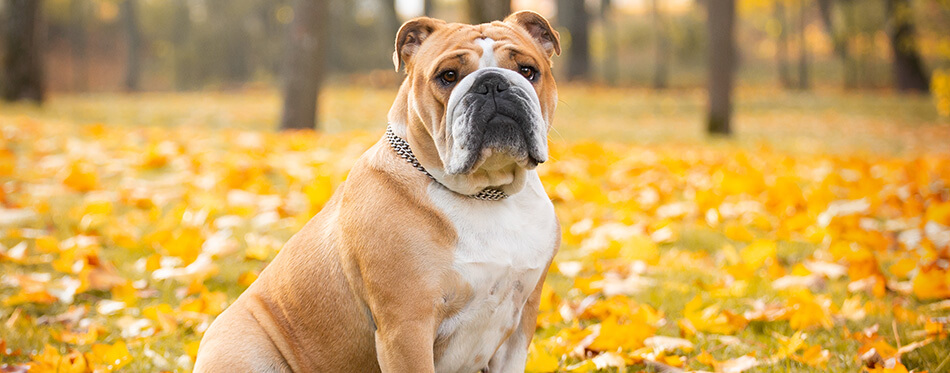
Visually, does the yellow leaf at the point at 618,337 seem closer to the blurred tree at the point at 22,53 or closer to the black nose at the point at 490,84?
the black nose at the point at 490,84

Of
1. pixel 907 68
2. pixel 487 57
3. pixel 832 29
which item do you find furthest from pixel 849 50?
pixel 487 57

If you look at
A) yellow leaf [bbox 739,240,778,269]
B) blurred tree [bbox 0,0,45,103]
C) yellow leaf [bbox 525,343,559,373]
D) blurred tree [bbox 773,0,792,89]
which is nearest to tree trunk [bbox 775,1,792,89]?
blurred tree [bbox 773,0,792,89]

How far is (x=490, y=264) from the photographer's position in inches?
90.1

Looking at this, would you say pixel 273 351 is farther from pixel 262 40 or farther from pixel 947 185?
pixel 262 40

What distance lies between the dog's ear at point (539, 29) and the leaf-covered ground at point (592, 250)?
1190 mm

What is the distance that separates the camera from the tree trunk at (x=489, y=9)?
8.26m

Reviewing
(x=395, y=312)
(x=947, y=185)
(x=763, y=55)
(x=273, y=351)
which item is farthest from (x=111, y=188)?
(x=763, y=55)

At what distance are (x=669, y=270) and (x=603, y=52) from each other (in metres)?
33.2

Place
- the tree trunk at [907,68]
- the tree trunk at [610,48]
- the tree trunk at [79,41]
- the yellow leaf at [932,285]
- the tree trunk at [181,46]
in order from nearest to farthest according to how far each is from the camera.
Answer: the yellow leaf at [932,285] < the tree trunk at [907,68] < the tree trunk at [610,48] < the tree trunk at [79,41] < the tree trunk at [181,46]

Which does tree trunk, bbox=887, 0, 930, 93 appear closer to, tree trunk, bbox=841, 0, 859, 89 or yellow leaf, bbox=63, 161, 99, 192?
tree trunk, bbox=841, 0, 859, 89

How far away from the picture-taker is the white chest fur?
2.30m

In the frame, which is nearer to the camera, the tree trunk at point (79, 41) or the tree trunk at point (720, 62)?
the tree trunk at point (720, 62)

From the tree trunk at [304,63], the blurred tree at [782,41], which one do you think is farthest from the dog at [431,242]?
the blurred tree at [782,41]

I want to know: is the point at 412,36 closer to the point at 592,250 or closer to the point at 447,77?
the point at 447,77
